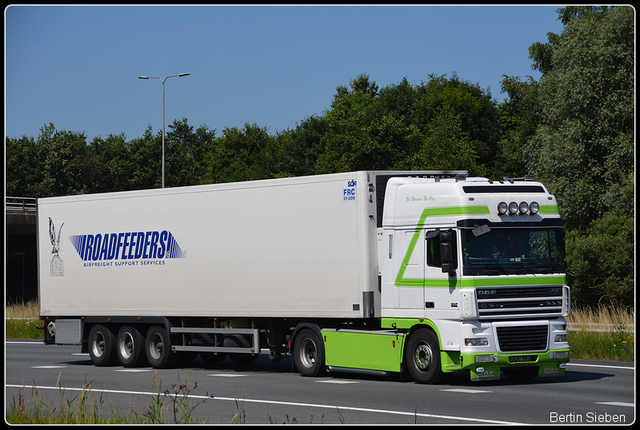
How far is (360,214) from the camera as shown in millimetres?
16172

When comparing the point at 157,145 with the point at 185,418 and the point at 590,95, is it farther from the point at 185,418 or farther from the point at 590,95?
the point at 185,418

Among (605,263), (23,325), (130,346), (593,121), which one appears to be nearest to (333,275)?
(130,346)

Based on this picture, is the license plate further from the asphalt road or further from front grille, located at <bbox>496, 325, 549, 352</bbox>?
the asphalt road

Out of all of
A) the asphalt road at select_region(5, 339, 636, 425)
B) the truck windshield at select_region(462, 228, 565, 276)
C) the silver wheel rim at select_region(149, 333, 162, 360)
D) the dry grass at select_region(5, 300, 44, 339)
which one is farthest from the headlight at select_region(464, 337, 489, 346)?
the dry grass at select_region(5, 300, 44, 339)

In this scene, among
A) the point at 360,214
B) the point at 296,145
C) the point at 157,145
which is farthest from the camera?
the point at 157,145

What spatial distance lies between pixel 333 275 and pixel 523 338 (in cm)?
347

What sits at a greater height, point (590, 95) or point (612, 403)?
point (590, 95)

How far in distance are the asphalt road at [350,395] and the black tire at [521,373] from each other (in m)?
0.15

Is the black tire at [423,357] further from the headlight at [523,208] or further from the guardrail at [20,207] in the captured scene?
the guardrail at [20,207]

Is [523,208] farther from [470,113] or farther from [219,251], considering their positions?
[470,113]

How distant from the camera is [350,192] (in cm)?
1630

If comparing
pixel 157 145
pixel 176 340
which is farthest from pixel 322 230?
pixel 157 145

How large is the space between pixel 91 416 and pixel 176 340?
30.1 ft

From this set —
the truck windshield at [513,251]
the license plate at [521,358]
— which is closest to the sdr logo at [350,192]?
the truck windshield at [513,251]
